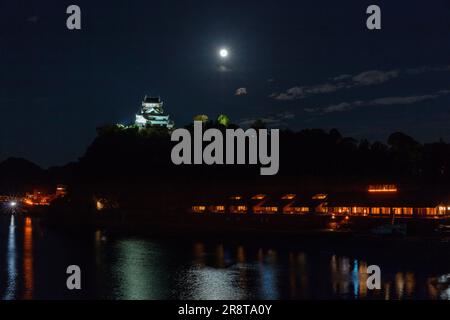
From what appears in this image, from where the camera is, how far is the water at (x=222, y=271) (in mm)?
31250

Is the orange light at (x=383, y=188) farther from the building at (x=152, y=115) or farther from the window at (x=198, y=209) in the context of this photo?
the building at (x=152, y=115)

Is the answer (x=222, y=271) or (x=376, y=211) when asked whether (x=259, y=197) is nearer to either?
(x=376, y=211)

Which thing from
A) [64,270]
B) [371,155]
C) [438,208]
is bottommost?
[64,270]

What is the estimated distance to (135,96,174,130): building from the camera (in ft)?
491

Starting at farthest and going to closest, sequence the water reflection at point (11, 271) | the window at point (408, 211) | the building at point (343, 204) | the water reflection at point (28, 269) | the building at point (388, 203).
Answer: the window at point (408, 211), the building at point (343, 204), the building at point (388, 203), the water reflection at point (28, 269), the water reflection at point (11, 271)

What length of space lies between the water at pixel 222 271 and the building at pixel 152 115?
93.6 m

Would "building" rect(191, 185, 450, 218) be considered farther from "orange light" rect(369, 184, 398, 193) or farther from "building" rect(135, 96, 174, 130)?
"building" rect(135, 96, 174, 130)

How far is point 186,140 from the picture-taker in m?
69.2

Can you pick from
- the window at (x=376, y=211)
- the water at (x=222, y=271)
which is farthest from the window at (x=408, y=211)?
the water at (x=222, y=271)

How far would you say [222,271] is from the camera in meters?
39.2

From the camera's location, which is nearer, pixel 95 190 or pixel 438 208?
pixel 438 208
